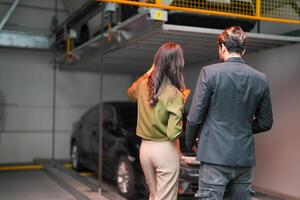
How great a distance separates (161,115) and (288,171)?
13.0 ft

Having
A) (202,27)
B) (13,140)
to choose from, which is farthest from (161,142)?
(13,140)

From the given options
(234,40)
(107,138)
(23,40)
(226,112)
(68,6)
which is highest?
(68,6)

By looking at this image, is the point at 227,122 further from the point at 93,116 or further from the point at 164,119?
the point at 93,116

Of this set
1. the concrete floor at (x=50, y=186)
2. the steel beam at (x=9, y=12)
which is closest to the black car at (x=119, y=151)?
the concrete floor at (x=50, y=186)

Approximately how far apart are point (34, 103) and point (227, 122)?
863 centimetres

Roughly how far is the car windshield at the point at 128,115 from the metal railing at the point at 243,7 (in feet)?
7.40

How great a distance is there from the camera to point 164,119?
10.7 ft

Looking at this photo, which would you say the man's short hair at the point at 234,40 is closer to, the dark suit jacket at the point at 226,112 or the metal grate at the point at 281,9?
the dark suit jacket at the point at 226,112

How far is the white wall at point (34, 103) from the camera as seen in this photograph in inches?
402


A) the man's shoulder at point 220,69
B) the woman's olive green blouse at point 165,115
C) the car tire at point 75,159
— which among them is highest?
the man's shoulder at point 220,69

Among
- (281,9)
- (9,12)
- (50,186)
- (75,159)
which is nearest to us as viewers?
(281,9)

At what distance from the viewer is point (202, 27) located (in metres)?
6.00

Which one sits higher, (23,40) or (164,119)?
(23,40)

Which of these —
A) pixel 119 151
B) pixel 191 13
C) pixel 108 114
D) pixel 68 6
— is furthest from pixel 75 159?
pixel 191 13
